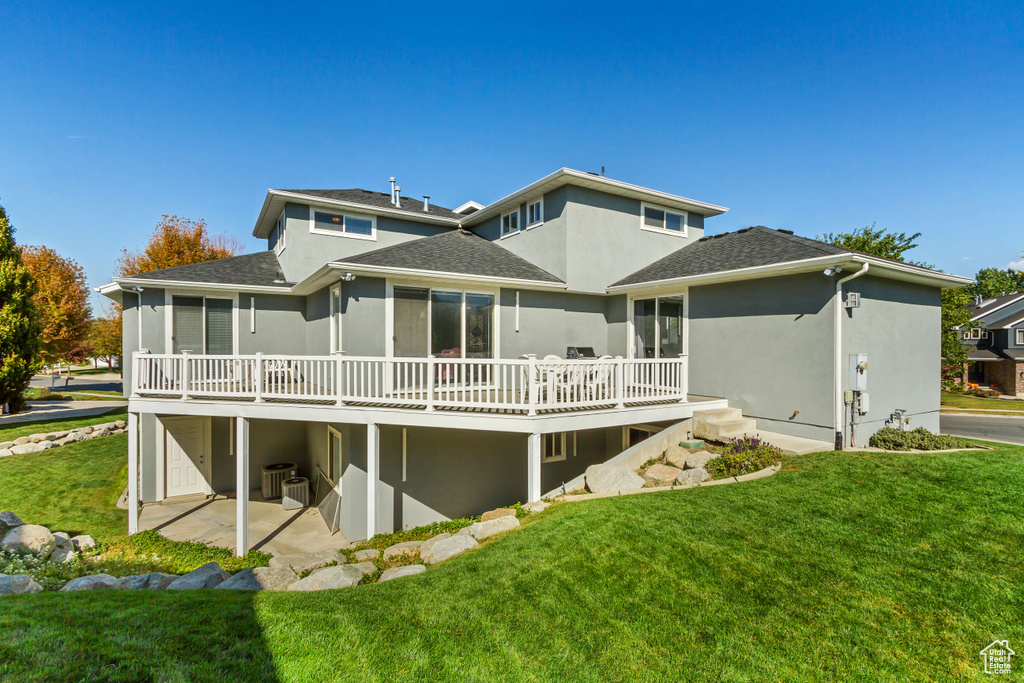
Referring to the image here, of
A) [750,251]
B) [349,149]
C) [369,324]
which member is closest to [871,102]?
[750,251]

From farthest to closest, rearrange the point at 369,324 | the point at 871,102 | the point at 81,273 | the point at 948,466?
1. the point at 81,273
2. the point at 871,102
3. the point at 369,324
4. the point at 948,466

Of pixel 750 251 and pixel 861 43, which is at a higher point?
pixel 861 43

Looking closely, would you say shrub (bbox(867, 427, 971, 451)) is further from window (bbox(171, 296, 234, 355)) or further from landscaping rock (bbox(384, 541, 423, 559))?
window (bbox(171, 296, 234, 355))

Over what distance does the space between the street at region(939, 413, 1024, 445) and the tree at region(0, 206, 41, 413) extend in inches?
1350

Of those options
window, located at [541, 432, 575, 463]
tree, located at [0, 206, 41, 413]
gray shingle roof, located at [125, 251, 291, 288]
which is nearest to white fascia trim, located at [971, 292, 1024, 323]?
window, located at [541, 432, 575, 463]

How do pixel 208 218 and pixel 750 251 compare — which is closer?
pixel 750 251

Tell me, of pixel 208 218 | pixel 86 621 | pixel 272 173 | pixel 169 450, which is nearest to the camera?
pixel 86 621

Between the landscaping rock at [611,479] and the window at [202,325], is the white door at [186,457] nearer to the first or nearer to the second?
the window at [202,325]

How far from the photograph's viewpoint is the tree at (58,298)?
23.2 meters

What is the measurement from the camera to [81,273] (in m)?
29.8

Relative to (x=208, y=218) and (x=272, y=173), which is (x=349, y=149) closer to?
(x=272, y=173)

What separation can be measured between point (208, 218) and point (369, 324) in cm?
2285

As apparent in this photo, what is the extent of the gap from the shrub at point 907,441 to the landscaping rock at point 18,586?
13559 millimetres

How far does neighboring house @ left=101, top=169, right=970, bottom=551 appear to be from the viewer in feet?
27.4
